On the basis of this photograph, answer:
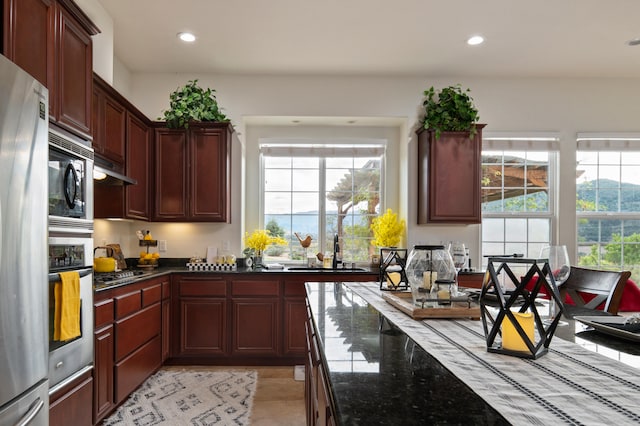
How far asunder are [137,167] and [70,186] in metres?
1.81

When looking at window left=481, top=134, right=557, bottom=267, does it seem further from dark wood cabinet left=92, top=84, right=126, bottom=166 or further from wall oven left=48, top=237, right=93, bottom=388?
wall oven left=48, top=237, right=93, bottom=388

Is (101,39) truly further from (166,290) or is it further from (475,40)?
(475,40)

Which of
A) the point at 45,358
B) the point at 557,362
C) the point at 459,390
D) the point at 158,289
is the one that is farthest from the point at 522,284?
the point at 158,289

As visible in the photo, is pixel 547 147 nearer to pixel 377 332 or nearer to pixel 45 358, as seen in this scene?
pixel 377 332

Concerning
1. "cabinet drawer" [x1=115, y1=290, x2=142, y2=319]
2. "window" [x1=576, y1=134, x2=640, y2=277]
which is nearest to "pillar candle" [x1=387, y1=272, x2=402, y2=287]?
"cabinet drawer" [x1=115, y1=290, x2=142, y2=319]

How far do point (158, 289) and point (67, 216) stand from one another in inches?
64.3

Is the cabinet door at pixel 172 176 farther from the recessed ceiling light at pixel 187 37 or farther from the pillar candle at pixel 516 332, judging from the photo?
the pillar candle at pixel 516 332

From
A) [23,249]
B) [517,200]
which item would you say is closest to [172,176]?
[23,249]

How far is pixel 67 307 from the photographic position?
6.13 feet

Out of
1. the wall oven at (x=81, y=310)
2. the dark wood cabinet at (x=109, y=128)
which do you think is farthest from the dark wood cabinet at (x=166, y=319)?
the wall oven at (x=81, y=310)

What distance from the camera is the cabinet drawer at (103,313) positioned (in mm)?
2359

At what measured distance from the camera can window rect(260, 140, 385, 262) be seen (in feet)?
15.7

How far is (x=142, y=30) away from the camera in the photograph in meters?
3.47

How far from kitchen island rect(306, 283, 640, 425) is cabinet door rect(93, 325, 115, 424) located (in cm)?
184
